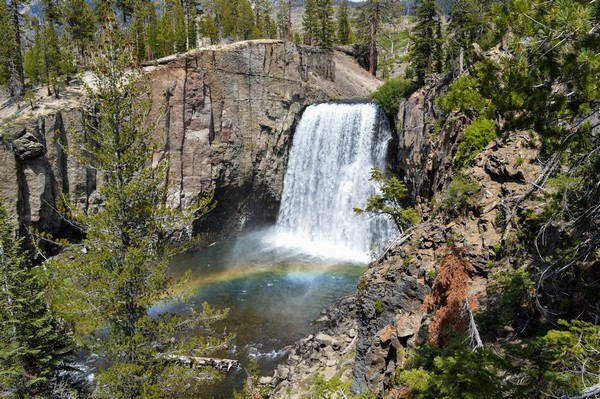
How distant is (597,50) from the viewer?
5945 mm

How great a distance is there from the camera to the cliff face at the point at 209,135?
30.9m

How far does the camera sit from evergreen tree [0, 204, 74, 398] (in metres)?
14.2

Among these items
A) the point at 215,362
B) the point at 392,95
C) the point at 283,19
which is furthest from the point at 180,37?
the point at 215,362

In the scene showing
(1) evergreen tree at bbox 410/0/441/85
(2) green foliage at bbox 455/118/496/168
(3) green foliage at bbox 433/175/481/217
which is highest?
(1) evergreen tree at bbox 410/0/441/85

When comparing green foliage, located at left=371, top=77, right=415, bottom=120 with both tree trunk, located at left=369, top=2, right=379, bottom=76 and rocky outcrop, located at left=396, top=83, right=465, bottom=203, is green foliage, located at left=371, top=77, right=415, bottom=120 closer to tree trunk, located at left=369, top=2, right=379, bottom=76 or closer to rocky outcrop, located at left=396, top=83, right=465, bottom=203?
rocky outcrop, located at left=396, top=83, right=465, bottom=203

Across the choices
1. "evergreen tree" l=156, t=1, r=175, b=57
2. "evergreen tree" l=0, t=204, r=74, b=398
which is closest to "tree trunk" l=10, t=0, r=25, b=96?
"evergreen tree" l=156, t=1, r=175, b=57

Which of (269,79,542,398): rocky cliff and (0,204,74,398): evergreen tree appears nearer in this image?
(269,79,542,398): rocky cliff

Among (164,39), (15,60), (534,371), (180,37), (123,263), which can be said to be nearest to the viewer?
(534,371)

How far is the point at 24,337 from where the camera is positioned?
14562mm

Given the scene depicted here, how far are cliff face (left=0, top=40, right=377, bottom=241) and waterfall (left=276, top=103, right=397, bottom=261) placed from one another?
1.99 metres

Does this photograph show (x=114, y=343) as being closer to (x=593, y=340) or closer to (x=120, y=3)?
(x=593, y=340)

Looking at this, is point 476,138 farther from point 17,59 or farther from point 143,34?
point 143,34

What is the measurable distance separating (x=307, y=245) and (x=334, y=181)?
20.8ft

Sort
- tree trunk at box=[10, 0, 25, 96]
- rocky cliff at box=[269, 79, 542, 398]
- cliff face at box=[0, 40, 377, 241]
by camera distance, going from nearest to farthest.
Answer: rocky cliff at box=[269, 79, 542, 398] → cliff face at box=[0, 40, 377, 241] → tree trunk at box=[10, 0, 25, 96]
